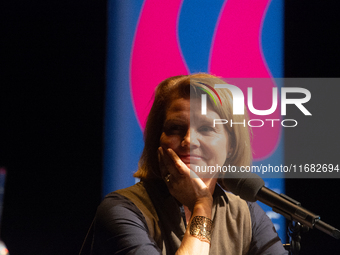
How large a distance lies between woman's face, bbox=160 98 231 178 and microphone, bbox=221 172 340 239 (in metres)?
0.20

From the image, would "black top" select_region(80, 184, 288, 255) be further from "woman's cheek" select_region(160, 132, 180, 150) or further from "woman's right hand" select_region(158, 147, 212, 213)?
"woman's cheek" select_region(160, 132, 180, 150)

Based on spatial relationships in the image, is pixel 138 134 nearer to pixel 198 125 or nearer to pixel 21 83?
pixel 198 125

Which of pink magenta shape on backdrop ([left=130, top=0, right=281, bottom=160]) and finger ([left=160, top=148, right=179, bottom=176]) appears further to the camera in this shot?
pink magenta shape on backdrop ([left=130, top=0, right=281, bottom=160])

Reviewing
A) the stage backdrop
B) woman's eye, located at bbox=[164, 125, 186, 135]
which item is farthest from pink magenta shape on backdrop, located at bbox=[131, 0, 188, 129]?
woman's eye, located at bbox=[164, 125, 186, 135]

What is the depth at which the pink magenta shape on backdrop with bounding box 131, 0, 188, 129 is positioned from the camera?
7.43 ft

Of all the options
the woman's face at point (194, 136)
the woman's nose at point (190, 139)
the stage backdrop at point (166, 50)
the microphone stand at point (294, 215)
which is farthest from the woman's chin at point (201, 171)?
the stage backdrop at point (166, 50)

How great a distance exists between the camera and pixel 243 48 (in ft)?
7.61

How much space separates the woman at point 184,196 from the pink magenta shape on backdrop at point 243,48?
311 millimetres

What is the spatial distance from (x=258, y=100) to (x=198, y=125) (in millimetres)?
533

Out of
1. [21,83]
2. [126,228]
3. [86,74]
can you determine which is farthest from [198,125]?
[21,83]

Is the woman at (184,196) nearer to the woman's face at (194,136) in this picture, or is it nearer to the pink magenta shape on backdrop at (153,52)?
the woman's face at (194,136)

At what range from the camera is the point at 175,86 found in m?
1.98

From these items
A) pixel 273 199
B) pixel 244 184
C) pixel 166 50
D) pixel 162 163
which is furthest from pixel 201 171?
pixel 166 50

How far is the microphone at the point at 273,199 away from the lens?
51.6 inches
